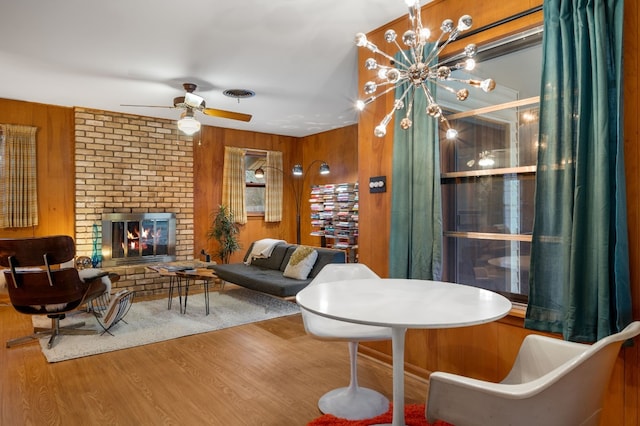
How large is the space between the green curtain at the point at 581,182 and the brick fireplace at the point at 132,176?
17.4 ft

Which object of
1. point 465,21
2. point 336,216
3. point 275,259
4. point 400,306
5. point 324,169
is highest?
point 465,21

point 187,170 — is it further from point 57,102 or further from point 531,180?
point 531,180

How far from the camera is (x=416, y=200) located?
9.25 ft

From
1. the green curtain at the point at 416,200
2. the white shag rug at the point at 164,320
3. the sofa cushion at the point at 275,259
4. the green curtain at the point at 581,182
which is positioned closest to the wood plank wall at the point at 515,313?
the green curtain at the point at 581,182

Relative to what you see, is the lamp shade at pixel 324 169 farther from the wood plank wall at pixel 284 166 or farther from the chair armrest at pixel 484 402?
the chair armrest at pixel 484 402

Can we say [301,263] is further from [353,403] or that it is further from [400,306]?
[400,306]

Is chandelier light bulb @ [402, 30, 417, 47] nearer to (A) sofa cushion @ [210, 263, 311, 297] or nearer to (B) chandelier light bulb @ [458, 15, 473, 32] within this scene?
(B) chandelier light bulb @ [458, 15, 473, 32]

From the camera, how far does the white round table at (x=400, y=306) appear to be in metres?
1.57

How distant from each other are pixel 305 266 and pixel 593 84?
3540 millimetres

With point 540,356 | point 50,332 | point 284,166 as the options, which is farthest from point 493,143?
point 284,166

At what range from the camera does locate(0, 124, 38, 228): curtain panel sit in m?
5.16

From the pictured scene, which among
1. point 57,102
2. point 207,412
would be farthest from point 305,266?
point 57,102

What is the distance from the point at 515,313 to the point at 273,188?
575 centimetres

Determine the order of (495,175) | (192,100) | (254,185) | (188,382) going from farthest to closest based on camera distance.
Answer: (254,185) < (192,100) < (188,382) < (495,175)
